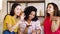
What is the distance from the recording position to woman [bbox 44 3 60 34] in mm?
2265

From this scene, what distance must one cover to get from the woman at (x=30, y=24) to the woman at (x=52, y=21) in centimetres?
15

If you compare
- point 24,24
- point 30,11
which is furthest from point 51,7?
point 24,24

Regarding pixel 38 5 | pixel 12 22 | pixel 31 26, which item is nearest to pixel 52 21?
pixel 31 26

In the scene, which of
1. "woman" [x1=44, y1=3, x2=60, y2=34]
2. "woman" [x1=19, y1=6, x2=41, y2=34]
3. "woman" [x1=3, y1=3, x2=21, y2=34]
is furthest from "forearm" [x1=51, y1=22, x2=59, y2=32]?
"woman" [x1=3, y1=3, x2=21, y2=34]

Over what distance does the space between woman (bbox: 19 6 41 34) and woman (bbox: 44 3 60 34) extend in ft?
0.51

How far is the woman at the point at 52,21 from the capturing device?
7.43 ft

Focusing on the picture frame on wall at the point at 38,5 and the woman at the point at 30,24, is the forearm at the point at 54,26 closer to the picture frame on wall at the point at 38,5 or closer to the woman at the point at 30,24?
the woman at the point at 30,24

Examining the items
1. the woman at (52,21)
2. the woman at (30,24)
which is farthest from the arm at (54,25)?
the woman at (30,24)

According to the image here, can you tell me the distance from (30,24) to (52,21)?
15.5 inches

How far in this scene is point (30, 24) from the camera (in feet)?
8.54

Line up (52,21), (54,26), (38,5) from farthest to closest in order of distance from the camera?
(38,5) → (52,21) → (54,26)

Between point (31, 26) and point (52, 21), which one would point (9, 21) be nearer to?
point (31, 26)

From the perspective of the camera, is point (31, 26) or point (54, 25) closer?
point (54, 25)

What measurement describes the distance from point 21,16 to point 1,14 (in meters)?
1.39
